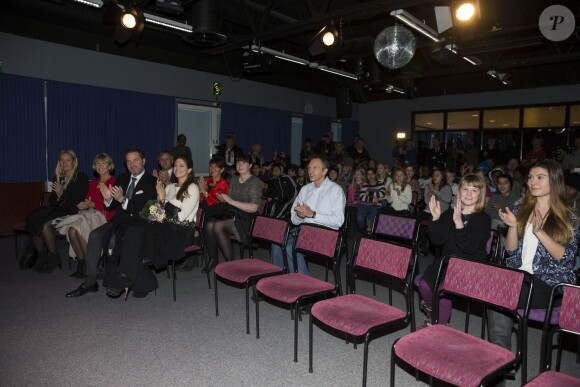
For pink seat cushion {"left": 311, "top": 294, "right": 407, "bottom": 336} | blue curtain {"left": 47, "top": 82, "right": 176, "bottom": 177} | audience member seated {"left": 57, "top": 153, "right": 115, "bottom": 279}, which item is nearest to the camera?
pink seat cushion {"left": 311, "top": 294, "right": 407, "bottom": 336}

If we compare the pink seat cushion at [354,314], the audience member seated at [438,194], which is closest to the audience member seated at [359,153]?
the audience member seated at [438,194]

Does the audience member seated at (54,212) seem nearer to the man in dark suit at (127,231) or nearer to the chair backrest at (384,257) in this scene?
the man in dark suit at (127,231)

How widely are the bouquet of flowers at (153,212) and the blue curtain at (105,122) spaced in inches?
174

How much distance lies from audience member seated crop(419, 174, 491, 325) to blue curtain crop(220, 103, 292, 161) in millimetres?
7873

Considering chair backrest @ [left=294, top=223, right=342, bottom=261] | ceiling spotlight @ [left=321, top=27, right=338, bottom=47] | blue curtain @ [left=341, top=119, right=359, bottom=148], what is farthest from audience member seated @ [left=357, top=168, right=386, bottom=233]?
blue curtain @ [left=341, top=119, right=359, bottom=148]

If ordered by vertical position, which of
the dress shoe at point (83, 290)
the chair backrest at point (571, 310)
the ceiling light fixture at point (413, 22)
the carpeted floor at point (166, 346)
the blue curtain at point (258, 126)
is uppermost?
the ceiling light fixture at point (413, 22)

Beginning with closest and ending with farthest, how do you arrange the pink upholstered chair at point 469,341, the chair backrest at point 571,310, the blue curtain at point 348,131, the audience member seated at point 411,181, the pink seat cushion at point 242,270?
the pink upholstered chair at point 469,341, the chair backrest at point 571,310, the pink seat cushion at point 242,270, the audience member seated at point 411,181, the blue curtain at point 348,131

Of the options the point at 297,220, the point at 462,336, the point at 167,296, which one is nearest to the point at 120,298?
the point at 167,296

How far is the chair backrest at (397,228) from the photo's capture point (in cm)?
393

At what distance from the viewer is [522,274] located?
2150 millimetres

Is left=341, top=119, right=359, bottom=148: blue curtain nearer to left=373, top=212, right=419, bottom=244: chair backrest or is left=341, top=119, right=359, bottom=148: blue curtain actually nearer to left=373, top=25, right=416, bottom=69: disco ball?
left=373, top=25, right=416, bottom=69: disco ball

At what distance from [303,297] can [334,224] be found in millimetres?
1130

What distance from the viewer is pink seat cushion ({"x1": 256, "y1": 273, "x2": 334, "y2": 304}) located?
280cm

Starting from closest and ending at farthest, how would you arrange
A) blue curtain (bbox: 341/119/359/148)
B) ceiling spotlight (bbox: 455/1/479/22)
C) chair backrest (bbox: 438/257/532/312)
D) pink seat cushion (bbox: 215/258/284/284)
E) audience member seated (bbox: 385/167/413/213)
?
chair backrest (bbox: 438/257/532/312)
pink seat cushion (bbox: 215/258/284/284)
ceiling spotlight (bbox: 455/1/479/22)
audience member seated (bbox: 385/167/413/213)
blue curtain (bbox: 341/119/359/148)
